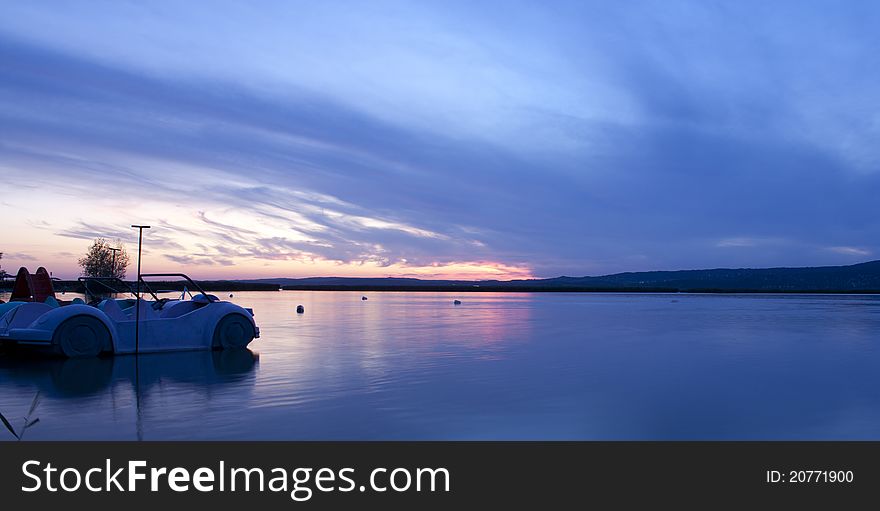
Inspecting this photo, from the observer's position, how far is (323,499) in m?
6.40

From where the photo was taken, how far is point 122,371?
14.6 meters

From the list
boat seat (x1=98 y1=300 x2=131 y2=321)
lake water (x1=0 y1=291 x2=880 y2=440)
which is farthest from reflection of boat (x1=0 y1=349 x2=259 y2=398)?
boat seat (x1=98 y1=300 x2=131 y2=321)

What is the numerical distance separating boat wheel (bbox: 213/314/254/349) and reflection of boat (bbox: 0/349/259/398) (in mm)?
648

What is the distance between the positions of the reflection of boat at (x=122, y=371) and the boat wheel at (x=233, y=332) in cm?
65

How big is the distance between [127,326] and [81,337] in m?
1.19

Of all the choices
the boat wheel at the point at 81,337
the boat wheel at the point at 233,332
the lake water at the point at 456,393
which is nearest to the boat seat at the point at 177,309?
the boat wheel at the point at 233,332

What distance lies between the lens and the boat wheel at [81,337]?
15695 millimetres

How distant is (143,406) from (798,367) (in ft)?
50.2

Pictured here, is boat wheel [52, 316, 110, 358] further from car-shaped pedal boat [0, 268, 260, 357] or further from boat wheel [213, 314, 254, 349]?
boat wheel [213, 314, 254, 349]

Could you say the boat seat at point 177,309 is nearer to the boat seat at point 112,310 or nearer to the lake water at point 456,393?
the boat seat at point 112,310

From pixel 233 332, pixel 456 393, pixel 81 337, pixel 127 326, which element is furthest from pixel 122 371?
pixel 456 393

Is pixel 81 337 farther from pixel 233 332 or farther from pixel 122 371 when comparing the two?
pixel 233 332

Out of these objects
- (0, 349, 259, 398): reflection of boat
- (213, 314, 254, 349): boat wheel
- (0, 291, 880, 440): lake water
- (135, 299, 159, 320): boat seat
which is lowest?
(0, 291, 880, 440): lake water

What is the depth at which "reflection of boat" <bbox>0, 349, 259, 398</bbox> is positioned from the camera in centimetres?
1280
